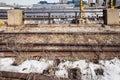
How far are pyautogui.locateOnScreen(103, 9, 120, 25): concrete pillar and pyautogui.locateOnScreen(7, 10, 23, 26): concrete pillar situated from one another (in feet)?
22.1

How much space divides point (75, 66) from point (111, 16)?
10.3m

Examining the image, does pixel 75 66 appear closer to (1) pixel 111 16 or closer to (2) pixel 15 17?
(2) pixel 15 17

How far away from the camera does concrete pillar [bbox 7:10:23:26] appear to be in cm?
1525

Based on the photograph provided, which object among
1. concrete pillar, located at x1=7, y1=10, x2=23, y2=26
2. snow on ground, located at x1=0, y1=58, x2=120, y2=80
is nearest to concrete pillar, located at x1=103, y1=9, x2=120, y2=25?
concrete pillar, located at x1=7, y1=10, x2=23, y2=26

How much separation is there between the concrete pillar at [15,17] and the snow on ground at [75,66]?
8503mm

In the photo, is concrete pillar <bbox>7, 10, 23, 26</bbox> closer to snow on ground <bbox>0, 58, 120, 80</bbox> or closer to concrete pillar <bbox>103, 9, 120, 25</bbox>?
concrete pillar <bbox>103, 9, 120, 25</bbox>

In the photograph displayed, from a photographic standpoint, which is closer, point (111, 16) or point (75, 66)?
point (75, 66)

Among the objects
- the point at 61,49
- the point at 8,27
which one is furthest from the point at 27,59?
the point at 8,27

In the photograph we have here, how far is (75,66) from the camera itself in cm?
661

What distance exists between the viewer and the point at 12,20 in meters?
15.4

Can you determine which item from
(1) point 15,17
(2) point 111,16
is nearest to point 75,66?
(1) point 15,17

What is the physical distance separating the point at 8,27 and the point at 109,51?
9.50 meters

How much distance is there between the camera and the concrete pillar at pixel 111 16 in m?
15.5

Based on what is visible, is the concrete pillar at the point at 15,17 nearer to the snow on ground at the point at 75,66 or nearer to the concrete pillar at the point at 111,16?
the concrete pillar at the point at 111,16
